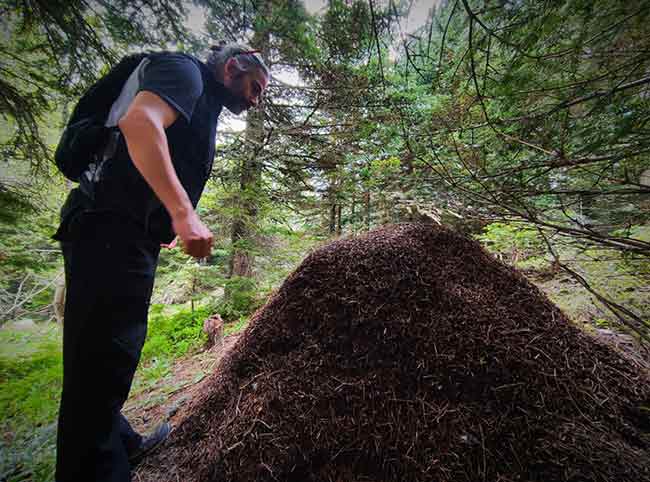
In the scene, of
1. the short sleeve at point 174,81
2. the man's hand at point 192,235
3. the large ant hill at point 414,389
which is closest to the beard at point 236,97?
the short sleeve at point 174,81

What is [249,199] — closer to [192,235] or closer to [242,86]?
[242,86]

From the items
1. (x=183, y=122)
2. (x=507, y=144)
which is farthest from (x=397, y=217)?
(x=183, y=122)

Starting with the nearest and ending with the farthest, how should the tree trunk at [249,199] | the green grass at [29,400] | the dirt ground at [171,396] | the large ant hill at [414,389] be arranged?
the large ant hill at [414,389] < the green grass at [29,400] < the dirt ground at [171,396] < the tree trunk at [249,199]

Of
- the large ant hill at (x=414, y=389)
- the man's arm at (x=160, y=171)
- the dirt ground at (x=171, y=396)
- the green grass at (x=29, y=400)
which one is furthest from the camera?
the dirt ground at (x=171, y=396)

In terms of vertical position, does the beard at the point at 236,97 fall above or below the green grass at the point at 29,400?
above

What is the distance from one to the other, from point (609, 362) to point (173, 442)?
2.81m

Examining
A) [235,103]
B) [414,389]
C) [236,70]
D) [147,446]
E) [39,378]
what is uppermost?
[236,70]

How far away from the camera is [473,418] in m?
1.22

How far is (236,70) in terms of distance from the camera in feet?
5.47

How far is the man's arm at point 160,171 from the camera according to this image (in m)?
1.03

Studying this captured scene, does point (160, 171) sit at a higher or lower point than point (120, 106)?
lower

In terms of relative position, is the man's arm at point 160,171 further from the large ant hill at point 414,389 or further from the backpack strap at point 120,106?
the large ant hill at point 414,389

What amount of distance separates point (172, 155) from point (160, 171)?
1.48 feet

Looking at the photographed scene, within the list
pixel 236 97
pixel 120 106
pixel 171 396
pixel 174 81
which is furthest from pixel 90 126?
pixel 171 396
